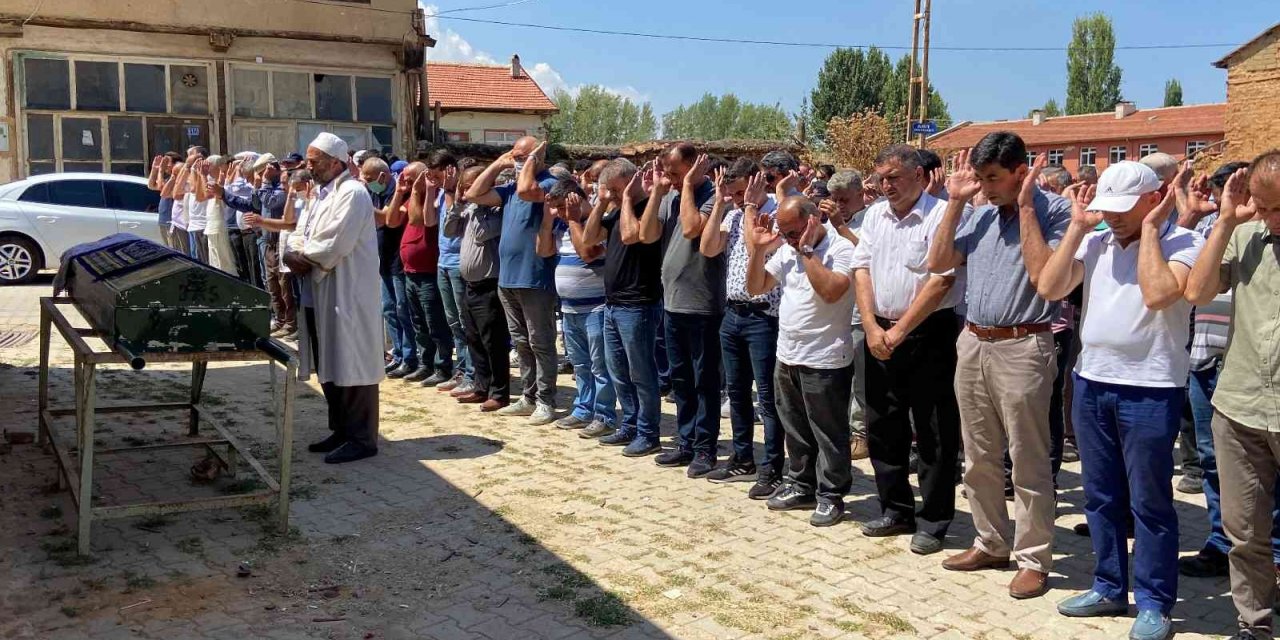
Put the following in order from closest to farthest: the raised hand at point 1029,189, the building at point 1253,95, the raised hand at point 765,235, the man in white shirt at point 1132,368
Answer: the man in white shirt at point 1132,368, the raised hand at point 1029,189, the raised hand at point 765,235, the building at point 1253,95

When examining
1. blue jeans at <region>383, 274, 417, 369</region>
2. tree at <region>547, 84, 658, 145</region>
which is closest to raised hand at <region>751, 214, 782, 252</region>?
blue jeans at <region>383, 274, 417, 369</region>

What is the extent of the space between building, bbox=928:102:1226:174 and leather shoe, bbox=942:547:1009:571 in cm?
5101

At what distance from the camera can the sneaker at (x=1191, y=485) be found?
6.35 m

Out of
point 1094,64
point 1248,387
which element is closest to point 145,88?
point 1248,387

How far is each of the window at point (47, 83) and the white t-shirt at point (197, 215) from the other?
8361mm

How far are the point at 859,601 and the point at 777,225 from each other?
6.57 ft

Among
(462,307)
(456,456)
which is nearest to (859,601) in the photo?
(456,456)

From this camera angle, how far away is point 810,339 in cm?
561

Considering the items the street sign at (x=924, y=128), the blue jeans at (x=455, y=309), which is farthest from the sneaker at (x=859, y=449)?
the street sign at (x=924, y=128)

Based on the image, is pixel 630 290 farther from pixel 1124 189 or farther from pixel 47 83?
pixel 47 83

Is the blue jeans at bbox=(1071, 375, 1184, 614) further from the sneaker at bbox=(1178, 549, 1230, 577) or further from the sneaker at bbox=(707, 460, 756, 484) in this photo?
the sneaker at bbox=(707, 460, 756, 484)

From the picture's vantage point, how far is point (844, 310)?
18.5ft

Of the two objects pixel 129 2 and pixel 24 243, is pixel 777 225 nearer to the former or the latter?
pixel 24 243

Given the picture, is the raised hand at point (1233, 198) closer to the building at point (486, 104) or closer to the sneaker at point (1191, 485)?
the sneaker at point (1191, 485)
